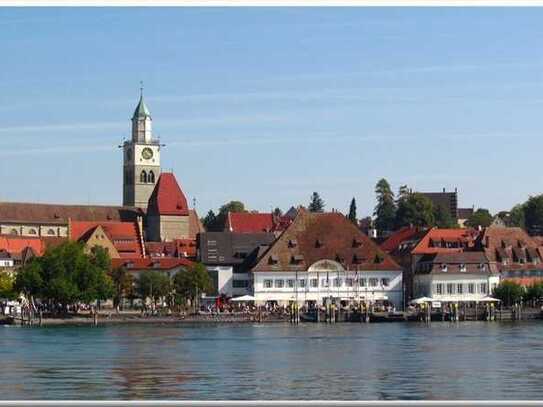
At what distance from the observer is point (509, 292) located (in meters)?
110

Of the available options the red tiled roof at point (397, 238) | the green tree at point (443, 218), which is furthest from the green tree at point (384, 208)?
the red tiled roof at point (397, 238)

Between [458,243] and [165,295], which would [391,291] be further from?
[165,295]

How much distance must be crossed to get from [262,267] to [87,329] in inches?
1127

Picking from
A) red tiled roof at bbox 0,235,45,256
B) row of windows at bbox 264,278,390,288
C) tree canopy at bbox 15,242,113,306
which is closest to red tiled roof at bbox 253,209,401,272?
row of windows at bbox 264,278,390,288

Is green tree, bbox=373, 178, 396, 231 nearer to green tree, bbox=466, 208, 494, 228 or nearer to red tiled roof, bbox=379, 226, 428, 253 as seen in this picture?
green tree, bbox=466, 208, 494, 228

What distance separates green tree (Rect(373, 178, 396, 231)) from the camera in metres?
173

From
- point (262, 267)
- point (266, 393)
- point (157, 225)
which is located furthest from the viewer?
point (157, 225)

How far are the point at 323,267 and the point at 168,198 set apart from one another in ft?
136

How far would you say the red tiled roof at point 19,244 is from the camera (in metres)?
134

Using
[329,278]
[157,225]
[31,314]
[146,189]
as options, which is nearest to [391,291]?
[329,278]

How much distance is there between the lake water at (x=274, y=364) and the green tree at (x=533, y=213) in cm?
9269

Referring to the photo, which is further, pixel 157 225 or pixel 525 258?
pixel 157 225

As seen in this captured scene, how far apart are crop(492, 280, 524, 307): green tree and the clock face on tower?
70.4 meters

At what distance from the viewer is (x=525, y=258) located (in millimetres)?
118938
